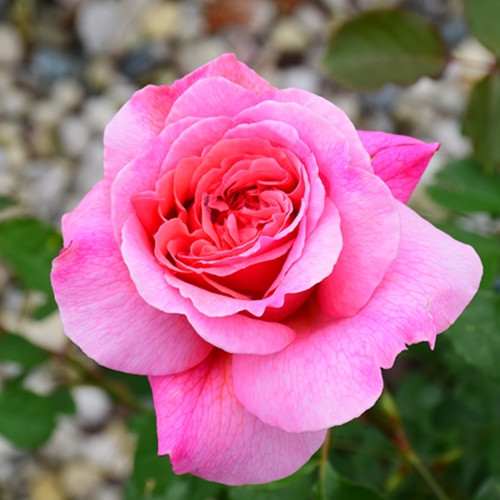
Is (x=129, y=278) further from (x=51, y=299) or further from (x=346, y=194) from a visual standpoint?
(x=51, y=299)

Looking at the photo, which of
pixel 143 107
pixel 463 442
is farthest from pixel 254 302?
pixel 463 442

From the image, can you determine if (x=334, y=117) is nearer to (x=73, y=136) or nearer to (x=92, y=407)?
(x=92, y=407)

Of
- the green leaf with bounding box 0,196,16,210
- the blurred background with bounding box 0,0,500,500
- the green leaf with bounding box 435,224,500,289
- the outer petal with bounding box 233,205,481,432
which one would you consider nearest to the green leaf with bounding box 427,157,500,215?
the blurred background with bounding box 0,0,500,500

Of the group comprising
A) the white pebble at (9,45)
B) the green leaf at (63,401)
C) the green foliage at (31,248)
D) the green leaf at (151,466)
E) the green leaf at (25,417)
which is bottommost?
the white pebble at (9,45)

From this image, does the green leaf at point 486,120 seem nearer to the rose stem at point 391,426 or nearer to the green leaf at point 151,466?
the rose stem at point 391,426

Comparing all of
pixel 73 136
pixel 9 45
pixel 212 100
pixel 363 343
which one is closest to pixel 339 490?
pixel 363 343

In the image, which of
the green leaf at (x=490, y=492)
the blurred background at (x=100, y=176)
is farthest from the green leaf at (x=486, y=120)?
the green leaf at (x=490, y=492)
